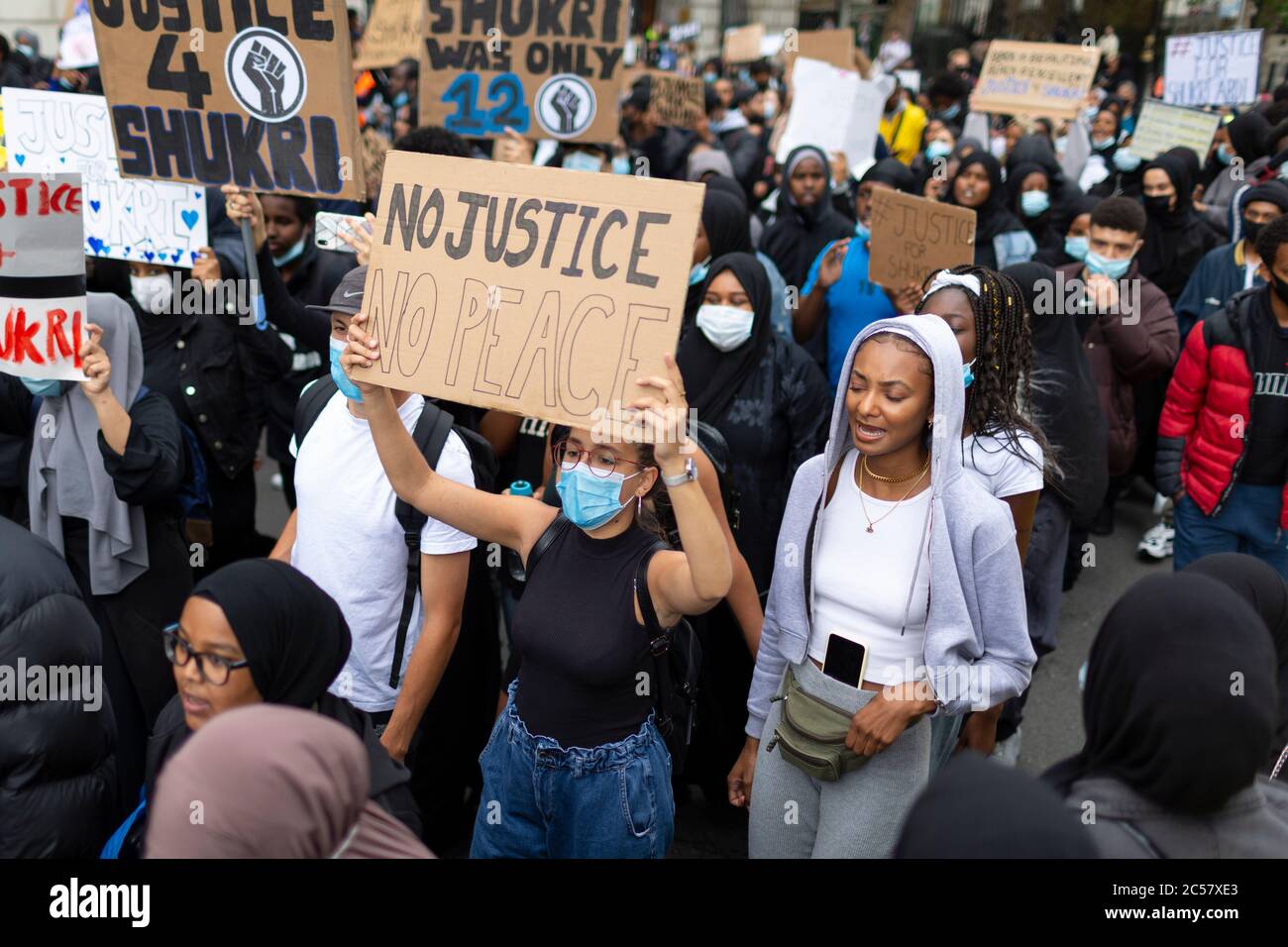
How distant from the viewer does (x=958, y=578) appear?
254cm

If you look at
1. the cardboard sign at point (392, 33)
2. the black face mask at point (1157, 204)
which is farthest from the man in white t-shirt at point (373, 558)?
the cardboard sign at point (392, 33)

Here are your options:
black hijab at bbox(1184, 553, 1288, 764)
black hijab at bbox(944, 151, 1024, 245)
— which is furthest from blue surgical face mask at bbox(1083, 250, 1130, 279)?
black hijab at bbox(1184, 553, 1288, 764)

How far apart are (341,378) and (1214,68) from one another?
9665 mm

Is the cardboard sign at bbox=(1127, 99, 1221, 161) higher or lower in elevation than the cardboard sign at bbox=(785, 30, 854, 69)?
lower

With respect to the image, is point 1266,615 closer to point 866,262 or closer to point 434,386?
point 434,386

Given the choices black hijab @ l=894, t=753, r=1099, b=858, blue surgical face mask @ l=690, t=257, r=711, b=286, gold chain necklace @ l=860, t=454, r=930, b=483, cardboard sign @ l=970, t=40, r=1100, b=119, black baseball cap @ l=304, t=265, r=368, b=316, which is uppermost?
cardboard sign @ l=970, t=40, r=1100, b=119

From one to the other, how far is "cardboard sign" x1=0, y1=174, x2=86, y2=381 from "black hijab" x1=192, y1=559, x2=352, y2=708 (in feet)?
5.04

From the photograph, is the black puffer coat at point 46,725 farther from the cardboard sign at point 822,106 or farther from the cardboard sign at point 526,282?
the cardboard sign at point 822,106

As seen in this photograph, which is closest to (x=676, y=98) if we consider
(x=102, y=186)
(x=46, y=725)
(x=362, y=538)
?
(x=102, y=186)

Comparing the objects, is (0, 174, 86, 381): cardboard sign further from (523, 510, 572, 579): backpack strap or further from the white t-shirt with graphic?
(523, 510, 572, 579): backpack strap

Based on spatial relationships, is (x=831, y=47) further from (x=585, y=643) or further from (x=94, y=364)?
(x=585, y=643)

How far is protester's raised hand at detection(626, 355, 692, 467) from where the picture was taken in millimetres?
2189

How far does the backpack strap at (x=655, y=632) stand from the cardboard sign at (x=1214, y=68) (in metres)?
9.14

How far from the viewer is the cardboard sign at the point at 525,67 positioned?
5.81 m
